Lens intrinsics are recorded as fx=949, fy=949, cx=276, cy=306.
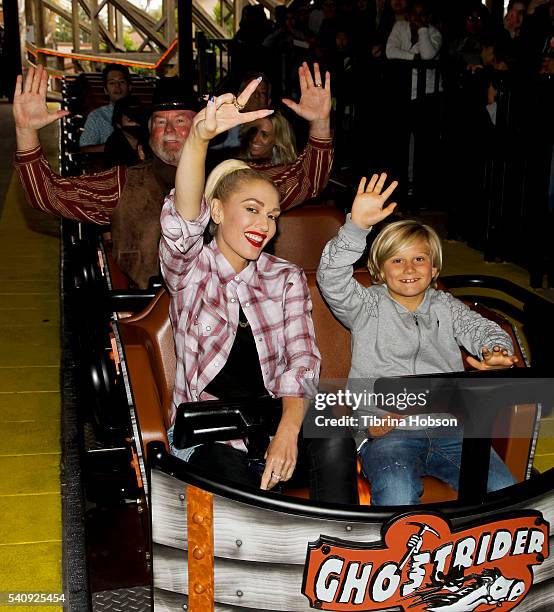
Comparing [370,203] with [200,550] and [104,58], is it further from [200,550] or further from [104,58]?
[104,58]

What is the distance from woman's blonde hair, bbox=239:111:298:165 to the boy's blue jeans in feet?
6.99

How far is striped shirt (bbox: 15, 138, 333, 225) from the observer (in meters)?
3.28

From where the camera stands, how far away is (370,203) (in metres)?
2.23

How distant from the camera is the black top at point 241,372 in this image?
2307 millimetres

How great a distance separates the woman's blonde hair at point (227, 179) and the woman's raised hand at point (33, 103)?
0.83 meters

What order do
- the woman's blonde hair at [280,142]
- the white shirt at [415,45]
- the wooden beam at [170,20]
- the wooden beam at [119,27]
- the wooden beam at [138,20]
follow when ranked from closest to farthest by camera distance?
the woman's blonde hair at [280,142], the white shirt at [415,45], the wooden beam at [170,20], the wooden beam at [138,20], the wooden beam at [119,27]

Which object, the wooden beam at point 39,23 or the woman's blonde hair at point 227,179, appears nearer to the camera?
the woman's blonde hair at point 227,179

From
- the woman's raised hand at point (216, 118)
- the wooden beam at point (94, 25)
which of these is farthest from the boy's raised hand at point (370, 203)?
the wooden beam at point (94, 25)

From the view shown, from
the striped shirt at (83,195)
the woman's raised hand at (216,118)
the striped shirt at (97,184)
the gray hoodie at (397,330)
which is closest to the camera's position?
the woman's raised hand at (216,118)

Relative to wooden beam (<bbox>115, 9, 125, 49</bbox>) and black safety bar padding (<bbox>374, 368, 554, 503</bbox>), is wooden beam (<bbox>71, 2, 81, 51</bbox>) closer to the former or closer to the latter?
wooden beam (<bbox>115, 9, 125, 49</bbox>)

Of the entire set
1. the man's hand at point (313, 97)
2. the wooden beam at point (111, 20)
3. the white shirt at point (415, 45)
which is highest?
the wooden beam at point (111, 20)

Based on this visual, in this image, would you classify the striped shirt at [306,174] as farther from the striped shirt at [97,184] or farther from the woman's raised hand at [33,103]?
the woman's raised hand at [33,103]

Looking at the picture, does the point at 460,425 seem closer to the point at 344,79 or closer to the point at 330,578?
the point at 330,578

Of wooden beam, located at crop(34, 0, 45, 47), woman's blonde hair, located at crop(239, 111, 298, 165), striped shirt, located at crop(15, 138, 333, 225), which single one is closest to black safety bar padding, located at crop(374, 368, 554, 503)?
striped shirt, located at crop(15, 138, 333, 225)
